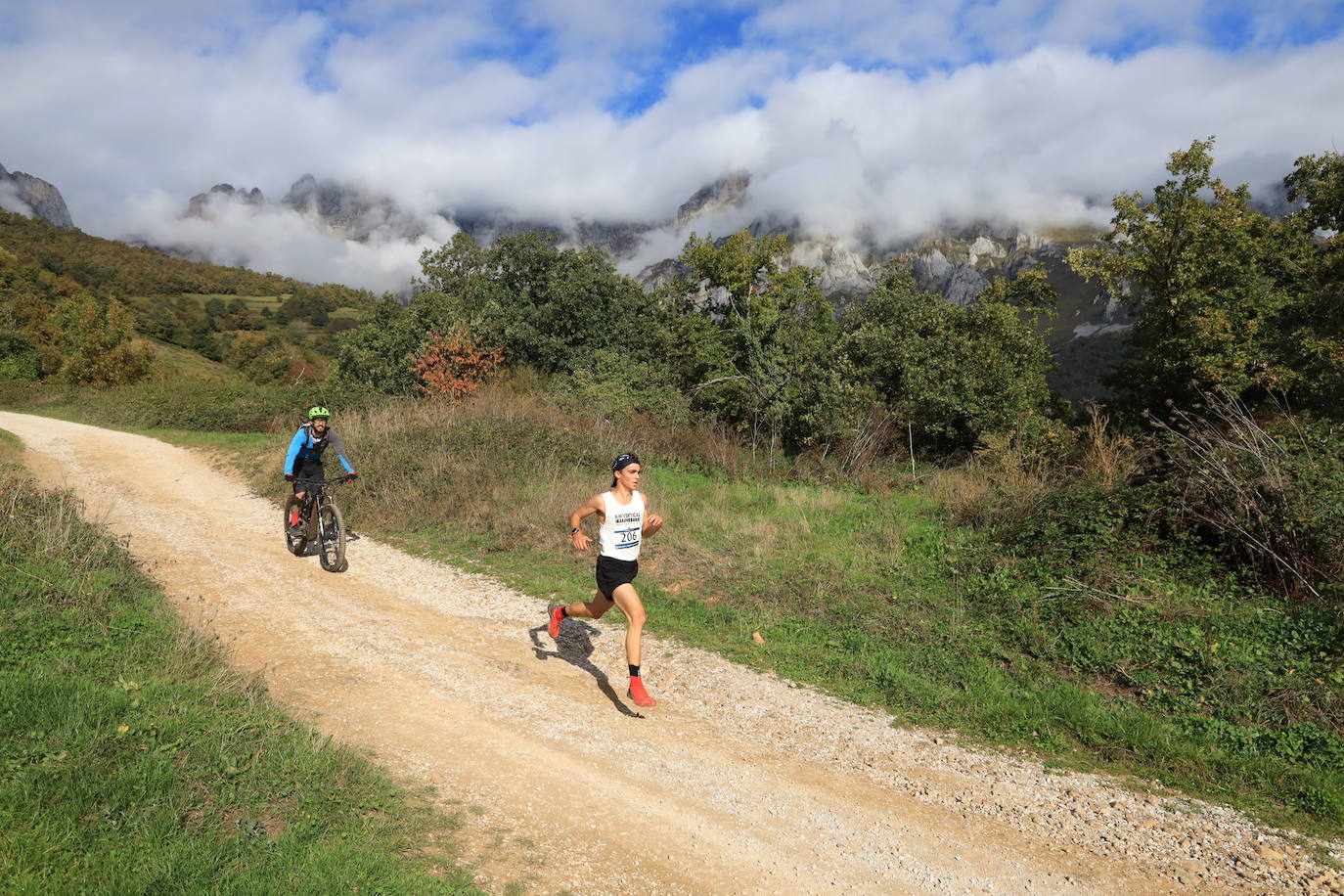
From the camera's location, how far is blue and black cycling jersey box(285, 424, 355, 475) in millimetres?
9492

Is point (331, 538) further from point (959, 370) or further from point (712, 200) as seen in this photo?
point (712, 200)

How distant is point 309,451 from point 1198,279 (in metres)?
18.6

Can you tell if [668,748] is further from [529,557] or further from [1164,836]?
[529,557]

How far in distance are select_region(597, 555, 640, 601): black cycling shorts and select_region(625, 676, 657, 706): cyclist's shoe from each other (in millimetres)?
727

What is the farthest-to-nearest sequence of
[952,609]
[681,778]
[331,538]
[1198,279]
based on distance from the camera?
[1198,279]
[331,538]
[952,609]
[681,778]

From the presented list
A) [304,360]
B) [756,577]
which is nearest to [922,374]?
[756,577]

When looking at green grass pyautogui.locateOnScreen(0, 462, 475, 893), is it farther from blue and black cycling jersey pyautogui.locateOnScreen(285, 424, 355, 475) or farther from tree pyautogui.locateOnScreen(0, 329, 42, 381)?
tree pyautogui.locateOnScreen(0, 329, 42, 381)

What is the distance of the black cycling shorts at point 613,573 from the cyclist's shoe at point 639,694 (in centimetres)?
73

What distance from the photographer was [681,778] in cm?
475

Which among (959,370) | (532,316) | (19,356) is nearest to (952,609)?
(959,370)

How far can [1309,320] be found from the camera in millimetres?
15789

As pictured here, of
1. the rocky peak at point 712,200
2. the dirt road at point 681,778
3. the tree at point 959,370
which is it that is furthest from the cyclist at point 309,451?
the rocky peak at point 712,200

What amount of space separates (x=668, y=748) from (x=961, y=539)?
22.6 feet

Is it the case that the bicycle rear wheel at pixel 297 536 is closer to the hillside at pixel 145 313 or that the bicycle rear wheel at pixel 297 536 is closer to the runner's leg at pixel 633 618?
the runner's leg at pixel 633 618
